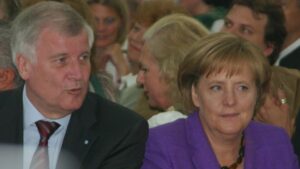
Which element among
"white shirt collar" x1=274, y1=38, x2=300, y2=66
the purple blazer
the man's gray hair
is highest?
the man's gray hair

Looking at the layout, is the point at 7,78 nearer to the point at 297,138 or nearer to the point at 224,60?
the point at 224,60

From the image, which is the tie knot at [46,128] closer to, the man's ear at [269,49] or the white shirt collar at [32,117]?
the white shirt collar at [32,117]

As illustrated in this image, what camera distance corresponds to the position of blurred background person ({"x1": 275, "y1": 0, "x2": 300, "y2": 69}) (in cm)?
669

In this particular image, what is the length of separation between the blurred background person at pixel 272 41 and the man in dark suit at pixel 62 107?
1197 mm

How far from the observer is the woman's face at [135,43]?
24.8ft

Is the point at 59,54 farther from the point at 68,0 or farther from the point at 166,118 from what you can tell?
the point at 68,0

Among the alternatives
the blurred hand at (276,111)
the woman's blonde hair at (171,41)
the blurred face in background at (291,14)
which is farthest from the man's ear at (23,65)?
the blurred face in background at (291,14)

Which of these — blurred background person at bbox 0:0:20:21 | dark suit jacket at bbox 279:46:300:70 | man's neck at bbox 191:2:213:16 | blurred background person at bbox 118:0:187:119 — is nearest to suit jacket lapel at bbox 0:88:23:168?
blurred background person at bbox 0:0:20:21

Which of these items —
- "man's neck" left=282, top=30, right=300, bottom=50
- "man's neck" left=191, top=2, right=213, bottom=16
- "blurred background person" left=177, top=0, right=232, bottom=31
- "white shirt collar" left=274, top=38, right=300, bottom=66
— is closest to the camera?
"white shirt collar" left=274, top=38, right=300, bottom=66

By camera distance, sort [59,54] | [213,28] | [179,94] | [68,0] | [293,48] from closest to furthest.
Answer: [59,54]
[179,94]
[68,0]
[293,48]
[213,28]

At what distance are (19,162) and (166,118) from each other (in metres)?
1.00

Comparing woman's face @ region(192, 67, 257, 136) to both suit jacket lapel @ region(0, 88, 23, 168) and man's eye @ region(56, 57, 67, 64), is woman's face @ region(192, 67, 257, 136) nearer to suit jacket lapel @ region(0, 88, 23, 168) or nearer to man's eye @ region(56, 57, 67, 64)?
man's eye @ region(56, 57, 67, 64)

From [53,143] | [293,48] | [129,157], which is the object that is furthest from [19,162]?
[293,48]

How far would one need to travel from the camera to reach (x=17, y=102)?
15.8ft
